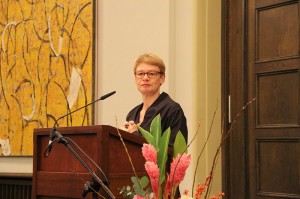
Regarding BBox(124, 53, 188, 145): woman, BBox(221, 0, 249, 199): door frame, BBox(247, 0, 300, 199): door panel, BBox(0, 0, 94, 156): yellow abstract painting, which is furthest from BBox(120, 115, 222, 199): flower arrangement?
BBox(0, 0, 94, 156): yellow abstract painting

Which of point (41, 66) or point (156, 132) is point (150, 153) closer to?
point (156, 132)

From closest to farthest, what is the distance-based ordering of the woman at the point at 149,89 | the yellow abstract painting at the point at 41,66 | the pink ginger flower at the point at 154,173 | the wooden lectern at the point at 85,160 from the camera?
the pink ginger flower at the point at 154,173
the wooden lectern at the point at 85,160
the woman at the point at 149,89
the yellow abstract painting at the point at 41,66

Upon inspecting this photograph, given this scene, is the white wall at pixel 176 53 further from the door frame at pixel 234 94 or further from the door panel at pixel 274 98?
the door panel at pixel 274 98

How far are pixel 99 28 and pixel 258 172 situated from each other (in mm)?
2034

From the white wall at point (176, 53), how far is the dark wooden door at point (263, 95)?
0.41ft

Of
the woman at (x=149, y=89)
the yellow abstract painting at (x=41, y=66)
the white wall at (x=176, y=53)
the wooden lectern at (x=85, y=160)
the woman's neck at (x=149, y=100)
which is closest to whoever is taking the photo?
the wooden lectern at (x=85, y=160)

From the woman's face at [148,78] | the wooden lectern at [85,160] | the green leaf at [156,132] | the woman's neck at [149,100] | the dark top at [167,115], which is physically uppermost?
the woman's face at [148,78]

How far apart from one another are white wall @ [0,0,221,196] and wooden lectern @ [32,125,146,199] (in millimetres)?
1648

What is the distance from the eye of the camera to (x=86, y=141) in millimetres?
2564

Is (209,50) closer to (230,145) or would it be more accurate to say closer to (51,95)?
(230,145)

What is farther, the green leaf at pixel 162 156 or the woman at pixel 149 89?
the woman at pixel 149 89

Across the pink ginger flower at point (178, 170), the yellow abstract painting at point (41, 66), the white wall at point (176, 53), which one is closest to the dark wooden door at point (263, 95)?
the white wall at point (176, 53)

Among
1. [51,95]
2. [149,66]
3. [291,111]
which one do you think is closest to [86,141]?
[149,66]

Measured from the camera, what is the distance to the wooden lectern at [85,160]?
2471mm
